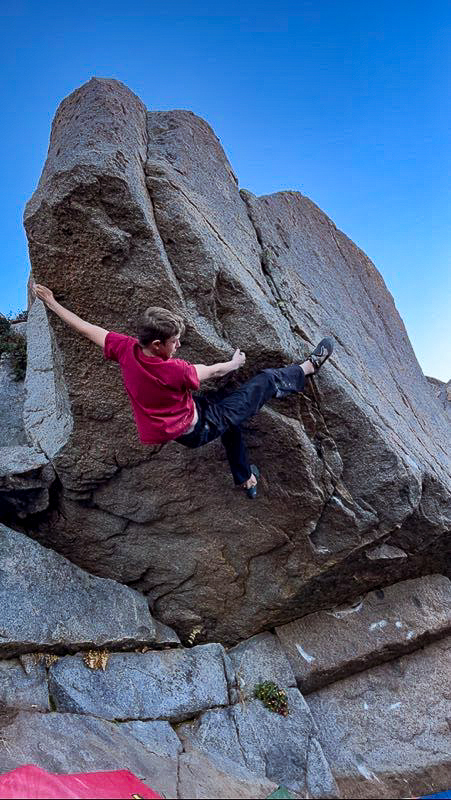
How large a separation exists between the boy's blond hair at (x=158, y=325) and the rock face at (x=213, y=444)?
0.89 m

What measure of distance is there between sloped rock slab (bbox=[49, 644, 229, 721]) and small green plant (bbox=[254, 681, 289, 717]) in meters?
0.49

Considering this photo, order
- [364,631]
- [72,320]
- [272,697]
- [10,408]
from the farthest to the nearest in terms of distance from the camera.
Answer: [10,408] < [364,631] < [272,697] < [72,320]

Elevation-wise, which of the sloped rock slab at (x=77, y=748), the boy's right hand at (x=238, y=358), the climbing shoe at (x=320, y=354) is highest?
the climbing shoe at (x=320, y=354)

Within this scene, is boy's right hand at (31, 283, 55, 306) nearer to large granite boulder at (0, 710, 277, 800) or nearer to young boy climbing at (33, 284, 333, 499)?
young boy climbing at (33, 284, 333, 499)

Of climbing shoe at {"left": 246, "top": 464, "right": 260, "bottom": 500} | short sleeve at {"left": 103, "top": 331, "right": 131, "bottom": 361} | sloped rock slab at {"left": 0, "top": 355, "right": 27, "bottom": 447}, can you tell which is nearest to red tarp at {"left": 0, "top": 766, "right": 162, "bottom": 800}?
climbing shoe at {"left": 246, "top": 464, "right": 260, "bottom": 500}

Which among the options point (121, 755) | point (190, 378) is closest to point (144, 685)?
point (121, 755)

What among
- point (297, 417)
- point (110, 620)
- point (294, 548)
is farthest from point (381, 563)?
point (110, 620)

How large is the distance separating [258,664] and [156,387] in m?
4.81

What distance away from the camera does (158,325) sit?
16.6ft

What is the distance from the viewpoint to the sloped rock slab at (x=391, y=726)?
7.06 m

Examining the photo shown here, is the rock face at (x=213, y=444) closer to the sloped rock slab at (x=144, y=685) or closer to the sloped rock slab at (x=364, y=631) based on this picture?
the sloped rock slab at (x=364, y=631)

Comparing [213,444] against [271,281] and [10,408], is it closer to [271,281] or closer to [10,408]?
[271,281]

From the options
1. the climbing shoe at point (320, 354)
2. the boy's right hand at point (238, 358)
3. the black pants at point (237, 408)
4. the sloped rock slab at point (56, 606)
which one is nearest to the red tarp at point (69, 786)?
the sloped rock slab at point (56, 606)

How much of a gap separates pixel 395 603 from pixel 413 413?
3314mm
